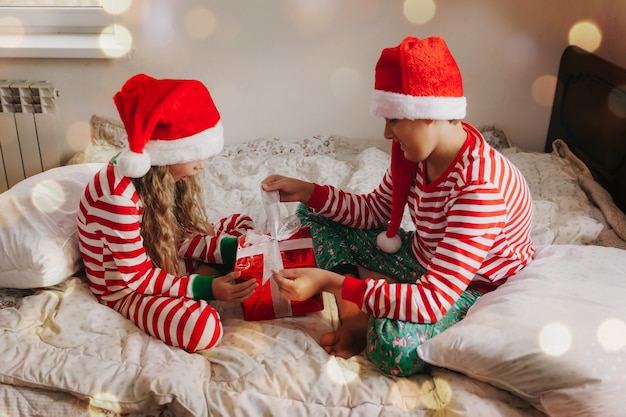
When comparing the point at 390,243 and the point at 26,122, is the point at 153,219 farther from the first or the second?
the point at 26,122

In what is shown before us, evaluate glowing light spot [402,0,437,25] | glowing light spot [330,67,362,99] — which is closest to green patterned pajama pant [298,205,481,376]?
glowing light spot [330,67,362,99]

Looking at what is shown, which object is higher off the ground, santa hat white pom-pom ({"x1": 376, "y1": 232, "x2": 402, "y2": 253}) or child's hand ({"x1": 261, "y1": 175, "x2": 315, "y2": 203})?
child's hand ({"x1": 261, "y1": 175, "x2": 315, "y2": 203})

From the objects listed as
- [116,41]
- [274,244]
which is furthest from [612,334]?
[116,41]

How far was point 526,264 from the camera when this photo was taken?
1.31 m

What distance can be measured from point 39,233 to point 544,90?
76.8 inches

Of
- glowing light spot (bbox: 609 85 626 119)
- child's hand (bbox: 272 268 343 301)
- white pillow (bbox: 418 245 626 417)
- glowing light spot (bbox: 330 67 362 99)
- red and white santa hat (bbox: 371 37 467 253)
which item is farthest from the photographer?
glowing light spot (bbox: 330 67 362 99)

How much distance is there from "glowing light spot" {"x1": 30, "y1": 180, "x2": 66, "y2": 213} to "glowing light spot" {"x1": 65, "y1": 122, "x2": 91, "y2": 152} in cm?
97

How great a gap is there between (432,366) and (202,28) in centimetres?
161

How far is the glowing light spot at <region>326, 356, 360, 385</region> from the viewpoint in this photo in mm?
1143

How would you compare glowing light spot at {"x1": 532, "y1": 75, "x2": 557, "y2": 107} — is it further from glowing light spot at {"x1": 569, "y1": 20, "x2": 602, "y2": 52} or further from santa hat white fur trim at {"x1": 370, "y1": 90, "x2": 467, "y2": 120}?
santa hat white fur trim at {"x1": 370, "y1": 90, "x2": 467, "y2": 120}

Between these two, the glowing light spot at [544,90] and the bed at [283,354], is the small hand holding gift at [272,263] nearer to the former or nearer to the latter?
the bed at [283,354]

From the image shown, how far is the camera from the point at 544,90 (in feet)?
7.80

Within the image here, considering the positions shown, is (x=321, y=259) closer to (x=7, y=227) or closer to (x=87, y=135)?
(x=7, y=227)

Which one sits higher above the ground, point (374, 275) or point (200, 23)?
point (200, 23)
